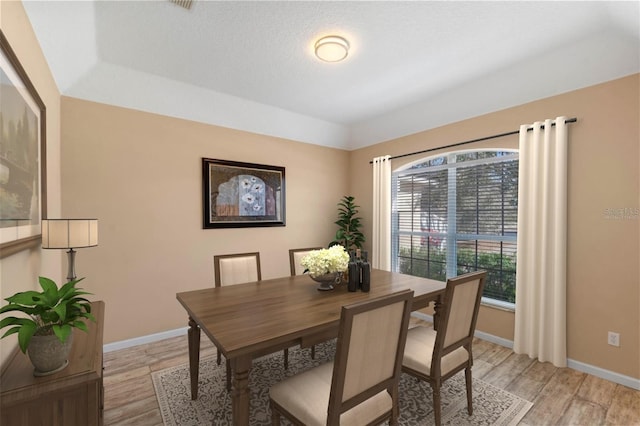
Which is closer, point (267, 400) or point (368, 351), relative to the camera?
point (368, 351)

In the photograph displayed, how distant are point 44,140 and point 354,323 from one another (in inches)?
92.6

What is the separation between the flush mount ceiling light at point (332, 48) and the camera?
7.64 ft

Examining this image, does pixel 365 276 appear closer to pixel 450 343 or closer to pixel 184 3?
pixel 450 343

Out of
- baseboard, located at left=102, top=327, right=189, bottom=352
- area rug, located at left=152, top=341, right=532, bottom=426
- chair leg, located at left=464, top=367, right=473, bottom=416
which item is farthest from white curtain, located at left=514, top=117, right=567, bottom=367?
baseboard, located at left=102, top=327, right=189, bottom=352

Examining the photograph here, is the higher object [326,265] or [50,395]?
[326,265]

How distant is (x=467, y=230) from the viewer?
137 inches

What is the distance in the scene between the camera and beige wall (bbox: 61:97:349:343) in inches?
109

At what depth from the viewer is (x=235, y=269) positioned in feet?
8.70

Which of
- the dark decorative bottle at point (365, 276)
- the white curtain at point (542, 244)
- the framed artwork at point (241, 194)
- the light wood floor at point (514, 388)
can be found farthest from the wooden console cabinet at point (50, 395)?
the white curtain at point (542, 244)

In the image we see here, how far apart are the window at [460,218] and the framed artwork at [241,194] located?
5.88ft

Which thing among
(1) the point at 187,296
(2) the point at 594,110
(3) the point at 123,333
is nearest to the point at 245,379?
(1) the point at 187,296

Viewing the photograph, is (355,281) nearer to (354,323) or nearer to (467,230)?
(354,323)

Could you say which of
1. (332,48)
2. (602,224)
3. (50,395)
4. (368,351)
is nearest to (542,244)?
(602,224)

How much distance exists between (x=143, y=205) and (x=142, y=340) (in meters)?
1.44
